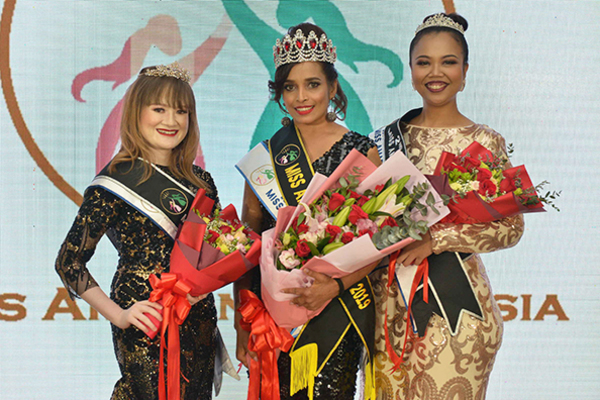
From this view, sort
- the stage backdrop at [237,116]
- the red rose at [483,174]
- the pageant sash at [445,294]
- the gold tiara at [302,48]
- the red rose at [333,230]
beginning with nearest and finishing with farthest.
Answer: the red rose at [333,230] < the red rose at [483,174] < the pageant sash at [445,294] < the gold tiara at [302,48] < the stage backdrop at [237,116]

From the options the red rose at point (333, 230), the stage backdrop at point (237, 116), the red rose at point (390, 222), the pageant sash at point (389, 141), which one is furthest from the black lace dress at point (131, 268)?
the stage backdrop at point (237, 116)

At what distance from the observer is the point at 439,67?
1.84 meters

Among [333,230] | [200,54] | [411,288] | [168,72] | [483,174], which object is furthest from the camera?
[200,54]

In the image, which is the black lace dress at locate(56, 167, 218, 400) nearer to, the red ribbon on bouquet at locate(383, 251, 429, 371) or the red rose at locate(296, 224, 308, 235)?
the red rose at locate(296, 224, 308, 235)

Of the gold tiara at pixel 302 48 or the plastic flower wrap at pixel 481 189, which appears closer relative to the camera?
the plastic flower wrap at pixel 481 189

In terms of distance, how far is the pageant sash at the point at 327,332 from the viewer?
170 cm

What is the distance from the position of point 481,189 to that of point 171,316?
0.96m

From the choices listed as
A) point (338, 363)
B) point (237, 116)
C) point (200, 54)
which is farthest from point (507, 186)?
point (200, 54)

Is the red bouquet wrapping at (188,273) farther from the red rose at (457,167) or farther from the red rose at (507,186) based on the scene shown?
the red rose at (507,186)

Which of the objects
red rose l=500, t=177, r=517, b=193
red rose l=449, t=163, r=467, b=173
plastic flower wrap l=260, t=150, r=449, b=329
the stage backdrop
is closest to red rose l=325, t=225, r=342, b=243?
plastic flower wrap l=260, t=150, r=449, b=329

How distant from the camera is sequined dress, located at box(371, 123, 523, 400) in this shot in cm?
167

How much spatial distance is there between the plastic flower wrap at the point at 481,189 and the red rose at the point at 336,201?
0.29 m

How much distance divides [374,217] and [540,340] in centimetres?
207

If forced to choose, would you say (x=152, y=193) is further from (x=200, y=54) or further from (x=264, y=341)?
(x=200, y=54)
